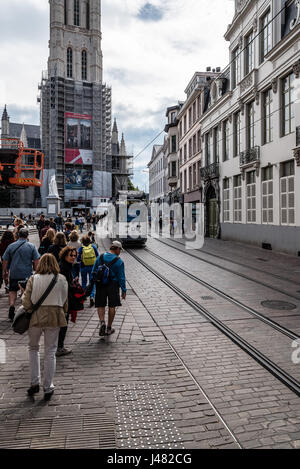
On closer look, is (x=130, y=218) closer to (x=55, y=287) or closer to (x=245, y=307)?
(x=245, y=307)

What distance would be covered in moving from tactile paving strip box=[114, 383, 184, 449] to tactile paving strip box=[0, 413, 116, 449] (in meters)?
0.15

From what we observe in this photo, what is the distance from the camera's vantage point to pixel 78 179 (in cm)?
6838

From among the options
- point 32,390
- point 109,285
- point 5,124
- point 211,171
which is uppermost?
point 5,124

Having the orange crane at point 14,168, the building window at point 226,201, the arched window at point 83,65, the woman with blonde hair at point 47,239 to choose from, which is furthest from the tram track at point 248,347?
the arched window at point 83,65

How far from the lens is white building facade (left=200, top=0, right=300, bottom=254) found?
1662 centimetres

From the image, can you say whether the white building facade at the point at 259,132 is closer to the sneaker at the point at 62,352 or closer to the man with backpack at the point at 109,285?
the man with backpack at the point at 109,285

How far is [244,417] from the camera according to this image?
142 inches

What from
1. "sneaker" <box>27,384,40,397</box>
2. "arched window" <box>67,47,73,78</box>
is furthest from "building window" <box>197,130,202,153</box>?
"arched window" <box>67,47,73,78</box>

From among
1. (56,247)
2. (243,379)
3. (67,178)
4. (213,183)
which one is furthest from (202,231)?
(67,178)

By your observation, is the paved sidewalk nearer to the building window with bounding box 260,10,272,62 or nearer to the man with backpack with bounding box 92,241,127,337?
the man with backpack with bounding box 92,241,127,337

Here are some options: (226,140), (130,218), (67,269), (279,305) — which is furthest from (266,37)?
(67,269)

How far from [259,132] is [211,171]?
7.50m

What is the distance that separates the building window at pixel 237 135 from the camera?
22906 millimetres

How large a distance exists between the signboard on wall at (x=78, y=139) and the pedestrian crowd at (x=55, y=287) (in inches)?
2425
